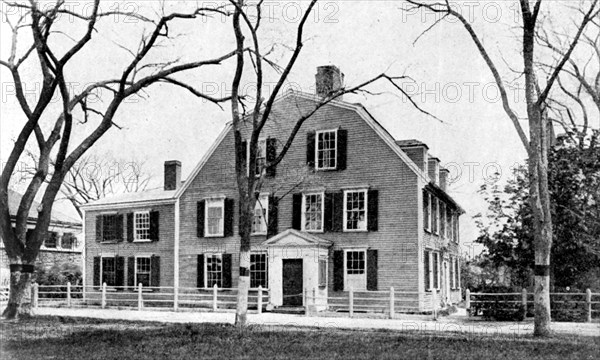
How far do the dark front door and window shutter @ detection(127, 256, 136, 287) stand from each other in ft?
29.8

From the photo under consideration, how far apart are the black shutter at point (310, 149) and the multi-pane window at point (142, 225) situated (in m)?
9.33

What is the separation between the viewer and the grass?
1243 centimetres

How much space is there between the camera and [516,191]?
2567 cm

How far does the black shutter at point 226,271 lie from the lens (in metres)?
29.2

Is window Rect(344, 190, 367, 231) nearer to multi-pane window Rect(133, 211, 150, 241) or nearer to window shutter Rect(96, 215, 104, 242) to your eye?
multi-pane window Rect(133, 211, 150, 241)

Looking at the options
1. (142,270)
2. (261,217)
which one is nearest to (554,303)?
(261,217)

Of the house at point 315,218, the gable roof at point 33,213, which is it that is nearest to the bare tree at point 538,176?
the house at point 315,218

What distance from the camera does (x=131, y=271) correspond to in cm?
3278

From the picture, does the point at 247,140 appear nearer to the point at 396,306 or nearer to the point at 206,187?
the point at 206,187

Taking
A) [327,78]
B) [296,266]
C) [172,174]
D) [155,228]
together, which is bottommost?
Result: [296,266]

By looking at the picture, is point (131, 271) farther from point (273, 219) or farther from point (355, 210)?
point (355, 210)

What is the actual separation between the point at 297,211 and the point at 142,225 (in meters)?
9.02

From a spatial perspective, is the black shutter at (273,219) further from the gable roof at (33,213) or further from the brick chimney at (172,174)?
the gable roof at (33,213)

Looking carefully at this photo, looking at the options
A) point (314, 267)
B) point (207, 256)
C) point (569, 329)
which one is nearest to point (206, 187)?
point (207, 256)
